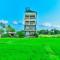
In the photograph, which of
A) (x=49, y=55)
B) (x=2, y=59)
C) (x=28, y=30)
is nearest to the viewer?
(x=2, y=59)

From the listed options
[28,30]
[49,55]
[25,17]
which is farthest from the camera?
[28,30]

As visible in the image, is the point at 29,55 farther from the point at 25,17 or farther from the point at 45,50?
the point at 25,17

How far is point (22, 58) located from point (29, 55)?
0.14ft

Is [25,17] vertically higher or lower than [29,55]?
higher

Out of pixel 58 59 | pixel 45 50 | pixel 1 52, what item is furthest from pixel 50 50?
pixel 1 52

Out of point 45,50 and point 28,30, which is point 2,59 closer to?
point 45,50

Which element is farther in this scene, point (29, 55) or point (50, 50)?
point (50, 50)

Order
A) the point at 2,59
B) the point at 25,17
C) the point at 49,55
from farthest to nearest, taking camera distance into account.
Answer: the point at 25,17 → the point at 49,55 → the point at 2,59

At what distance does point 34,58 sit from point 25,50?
11cm

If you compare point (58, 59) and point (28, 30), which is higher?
point (28, 30)

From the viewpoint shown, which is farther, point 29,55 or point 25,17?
point 25,17

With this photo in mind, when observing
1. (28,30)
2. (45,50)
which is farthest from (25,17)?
(45,50)

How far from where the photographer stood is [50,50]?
3.87 feet

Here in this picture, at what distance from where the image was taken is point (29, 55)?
1.07m
